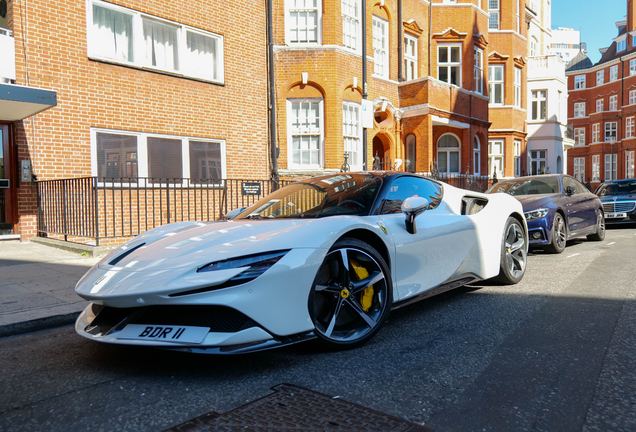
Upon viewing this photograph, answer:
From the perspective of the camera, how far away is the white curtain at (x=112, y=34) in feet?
34.4

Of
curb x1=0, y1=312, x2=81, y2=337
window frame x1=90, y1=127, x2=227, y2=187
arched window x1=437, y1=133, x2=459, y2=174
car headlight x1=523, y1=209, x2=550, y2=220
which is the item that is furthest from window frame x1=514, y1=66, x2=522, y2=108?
curb x1=0, y1=312, x2=81, y2=337

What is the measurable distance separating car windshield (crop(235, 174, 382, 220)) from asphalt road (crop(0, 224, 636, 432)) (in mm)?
1052

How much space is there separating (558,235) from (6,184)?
998cm

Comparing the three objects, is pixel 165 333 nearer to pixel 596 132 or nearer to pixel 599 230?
pixel 599 230

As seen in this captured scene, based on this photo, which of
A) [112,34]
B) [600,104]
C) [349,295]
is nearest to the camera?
[349,295]

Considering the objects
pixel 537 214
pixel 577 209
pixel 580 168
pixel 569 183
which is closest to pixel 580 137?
pixel 580 168

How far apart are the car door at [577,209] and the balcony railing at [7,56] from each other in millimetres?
10157

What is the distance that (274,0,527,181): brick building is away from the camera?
1462 centimetres

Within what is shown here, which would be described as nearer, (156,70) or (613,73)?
(156,70)

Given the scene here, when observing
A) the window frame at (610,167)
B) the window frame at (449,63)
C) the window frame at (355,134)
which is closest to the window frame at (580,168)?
the window frame at (610,167)

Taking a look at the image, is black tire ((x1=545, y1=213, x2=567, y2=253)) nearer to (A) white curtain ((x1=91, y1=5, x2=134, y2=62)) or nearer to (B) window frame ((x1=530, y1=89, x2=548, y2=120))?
(A) white curtain ((x1=91, y1=5, x2=134, y2=62))

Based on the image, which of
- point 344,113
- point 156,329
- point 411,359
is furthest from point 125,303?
point 344,113

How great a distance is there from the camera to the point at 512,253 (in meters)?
5.89

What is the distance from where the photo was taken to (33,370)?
3.38 m
